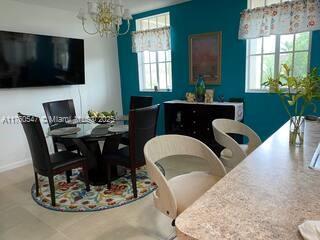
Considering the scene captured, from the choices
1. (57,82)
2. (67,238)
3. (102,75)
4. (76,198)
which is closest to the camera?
(67,238)

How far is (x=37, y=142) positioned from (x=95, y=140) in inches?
23.1

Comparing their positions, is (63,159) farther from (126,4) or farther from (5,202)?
(126,4)

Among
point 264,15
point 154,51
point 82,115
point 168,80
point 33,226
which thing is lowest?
point 33,226

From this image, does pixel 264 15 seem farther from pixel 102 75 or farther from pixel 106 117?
pixel 102 75

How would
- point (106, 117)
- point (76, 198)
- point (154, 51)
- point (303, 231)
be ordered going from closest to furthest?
point (303, 231), point (76, 198), point (106, 117), point (154, 51)

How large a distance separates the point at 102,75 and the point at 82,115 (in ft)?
3.04

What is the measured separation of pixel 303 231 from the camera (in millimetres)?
689

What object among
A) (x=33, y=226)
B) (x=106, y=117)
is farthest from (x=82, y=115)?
(x=33, y=226)

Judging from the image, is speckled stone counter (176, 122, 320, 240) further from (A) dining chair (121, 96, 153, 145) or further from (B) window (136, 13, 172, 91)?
(B) window (136, 13, 172, 91)

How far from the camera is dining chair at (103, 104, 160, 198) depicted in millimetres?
2602

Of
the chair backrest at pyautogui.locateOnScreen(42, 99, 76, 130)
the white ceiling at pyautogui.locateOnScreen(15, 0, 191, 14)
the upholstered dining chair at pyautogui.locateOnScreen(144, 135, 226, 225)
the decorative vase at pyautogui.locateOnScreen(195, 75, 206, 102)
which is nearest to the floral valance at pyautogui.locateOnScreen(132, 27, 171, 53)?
the white ceiling at pyautogui.locateOnScreen(15, 0, 191, 14)

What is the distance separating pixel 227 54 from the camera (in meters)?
3.83

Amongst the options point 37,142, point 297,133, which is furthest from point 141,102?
point 297,133

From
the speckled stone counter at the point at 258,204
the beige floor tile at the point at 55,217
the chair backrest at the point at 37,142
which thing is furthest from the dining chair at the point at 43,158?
the speckled stone counter at the point at 258,204
